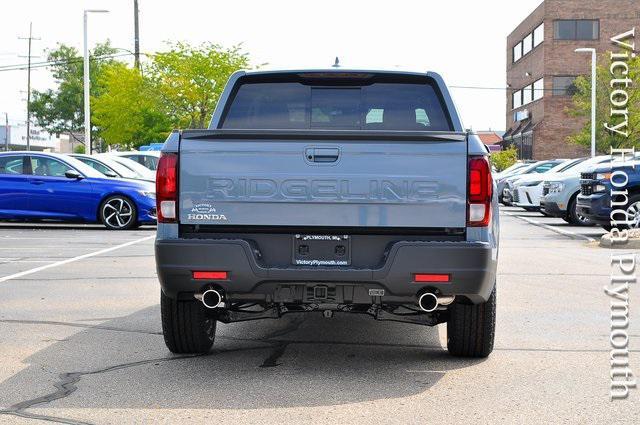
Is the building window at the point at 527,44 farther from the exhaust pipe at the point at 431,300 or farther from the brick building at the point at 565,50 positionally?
the exhaust pipe at the point at 431,300

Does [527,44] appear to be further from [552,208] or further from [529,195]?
[552,208]

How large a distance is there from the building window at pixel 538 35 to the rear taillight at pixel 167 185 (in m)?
73.7

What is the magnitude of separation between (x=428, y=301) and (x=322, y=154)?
1.07 meters

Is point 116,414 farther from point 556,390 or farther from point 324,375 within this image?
point 556,390

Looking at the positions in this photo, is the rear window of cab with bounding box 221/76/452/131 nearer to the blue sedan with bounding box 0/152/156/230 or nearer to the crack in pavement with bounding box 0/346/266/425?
the crack in pavement with bounding box 0/346/266/425

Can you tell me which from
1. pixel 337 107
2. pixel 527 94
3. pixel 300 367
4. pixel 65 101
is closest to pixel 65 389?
pixel 300 367

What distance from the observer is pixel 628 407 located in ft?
19.2

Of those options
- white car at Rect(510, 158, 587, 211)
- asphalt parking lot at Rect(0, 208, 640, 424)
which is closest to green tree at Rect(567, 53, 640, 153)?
white car at Rect(510, 158, 587, 211)

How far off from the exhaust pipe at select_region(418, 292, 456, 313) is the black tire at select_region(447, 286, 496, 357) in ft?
1.80

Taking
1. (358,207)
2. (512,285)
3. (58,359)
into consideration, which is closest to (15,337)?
(58,359)

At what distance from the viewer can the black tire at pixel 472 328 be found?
7102 millimetres

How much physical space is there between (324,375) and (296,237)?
87 cm

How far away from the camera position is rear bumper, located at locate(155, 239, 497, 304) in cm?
645

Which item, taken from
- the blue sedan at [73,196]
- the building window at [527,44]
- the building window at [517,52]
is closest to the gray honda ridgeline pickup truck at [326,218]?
the blue sedan at [73,196]
